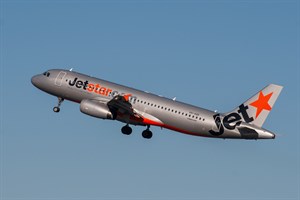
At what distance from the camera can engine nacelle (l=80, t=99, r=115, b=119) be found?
268 feet

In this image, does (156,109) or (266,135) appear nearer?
(266,135)

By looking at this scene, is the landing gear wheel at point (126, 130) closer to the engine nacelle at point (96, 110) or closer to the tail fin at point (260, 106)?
the engine nacelle at point (96, 110)

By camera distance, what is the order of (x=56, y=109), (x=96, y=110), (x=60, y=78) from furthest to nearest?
1. (x=56, y=109)
2. (x=60, y=78)
3. (x=96, y=110)

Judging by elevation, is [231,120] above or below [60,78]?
below

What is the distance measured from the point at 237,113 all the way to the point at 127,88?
1420 cm

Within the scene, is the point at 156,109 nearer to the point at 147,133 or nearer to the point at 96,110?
the point at 147,133

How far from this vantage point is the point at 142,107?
82.6m

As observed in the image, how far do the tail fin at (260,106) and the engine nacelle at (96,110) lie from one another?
15.1 m

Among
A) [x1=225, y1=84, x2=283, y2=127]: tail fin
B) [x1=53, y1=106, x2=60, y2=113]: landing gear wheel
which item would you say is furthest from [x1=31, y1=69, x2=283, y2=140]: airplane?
[x1=53, y1=106, x2=60, y2=113]: landing gear wheel

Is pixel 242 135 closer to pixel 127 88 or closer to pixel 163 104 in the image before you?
pixel 163 104

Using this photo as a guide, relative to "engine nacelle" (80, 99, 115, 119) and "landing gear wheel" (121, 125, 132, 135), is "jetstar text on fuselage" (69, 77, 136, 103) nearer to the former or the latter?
"engine nacelle" (80, 99, 115, 119)

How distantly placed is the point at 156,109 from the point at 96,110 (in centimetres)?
721

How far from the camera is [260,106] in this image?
7912 centimetres

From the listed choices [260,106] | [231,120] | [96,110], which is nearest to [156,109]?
[96,110]
